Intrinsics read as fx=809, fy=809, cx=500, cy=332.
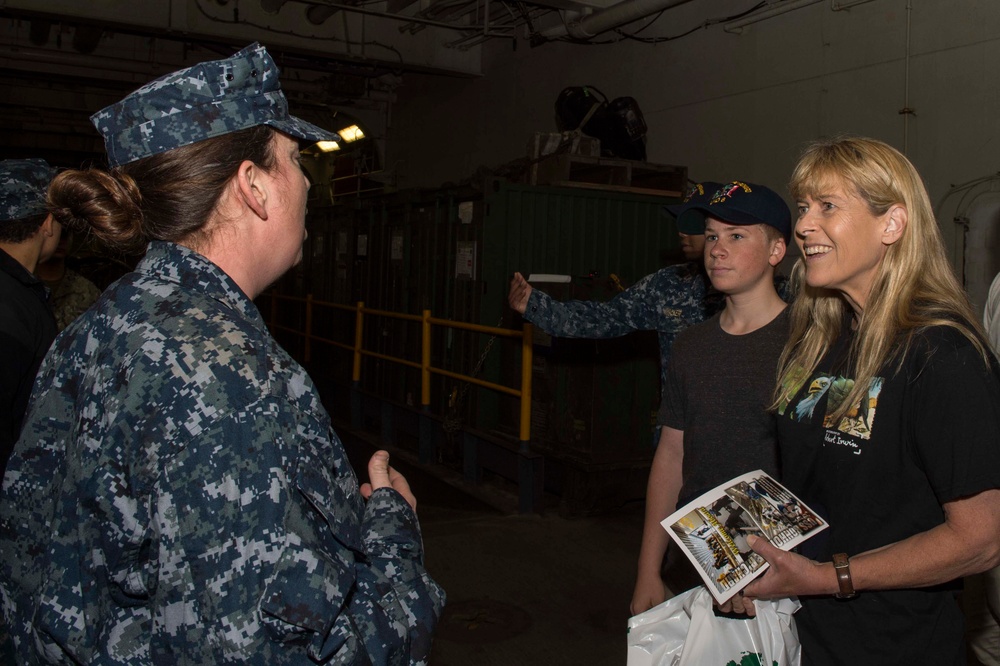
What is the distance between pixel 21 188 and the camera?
98.3 inches

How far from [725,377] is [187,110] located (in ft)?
5.55

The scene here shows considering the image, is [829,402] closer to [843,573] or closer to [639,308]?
[843,573]

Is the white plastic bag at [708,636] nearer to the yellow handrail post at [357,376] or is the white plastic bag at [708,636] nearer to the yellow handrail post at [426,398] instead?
the yellow handrail post at [426,398]

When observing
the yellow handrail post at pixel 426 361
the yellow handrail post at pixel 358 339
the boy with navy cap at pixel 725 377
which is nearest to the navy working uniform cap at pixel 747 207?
the boy with navy cap at pixel 725 377

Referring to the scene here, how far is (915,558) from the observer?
4.87 ft

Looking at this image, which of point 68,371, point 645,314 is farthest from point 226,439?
point 645,314

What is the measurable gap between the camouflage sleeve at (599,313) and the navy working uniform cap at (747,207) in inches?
32.0

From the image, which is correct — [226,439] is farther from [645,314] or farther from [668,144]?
[668,144]

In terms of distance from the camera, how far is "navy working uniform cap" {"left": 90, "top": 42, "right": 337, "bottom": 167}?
113 centimetres

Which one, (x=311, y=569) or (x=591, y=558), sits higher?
(x=311, y=569)

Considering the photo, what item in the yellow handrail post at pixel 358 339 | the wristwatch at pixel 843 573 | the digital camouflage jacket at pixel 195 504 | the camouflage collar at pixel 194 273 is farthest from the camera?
the yellow handrail post at pixel 358 339

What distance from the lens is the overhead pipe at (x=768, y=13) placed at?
6.86 meters

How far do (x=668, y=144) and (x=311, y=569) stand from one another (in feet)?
26.6

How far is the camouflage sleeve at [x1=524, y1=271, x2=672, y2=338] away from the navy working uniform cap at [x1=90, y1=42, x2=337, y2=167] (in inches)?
85.6
